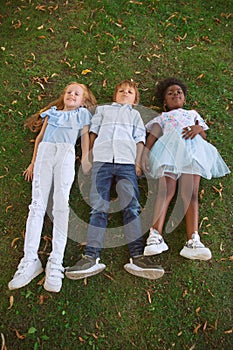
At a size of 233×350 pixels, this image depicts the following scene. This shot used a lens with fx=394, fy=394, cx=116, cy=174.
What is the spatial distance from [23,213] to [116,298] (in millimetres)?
1228

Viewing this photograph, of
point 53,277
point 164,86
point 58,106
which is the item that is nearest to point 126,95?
point 164,86

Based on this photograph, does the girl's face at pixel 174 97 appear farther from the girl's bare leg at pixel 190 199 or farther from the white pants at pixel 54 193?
the white pants at pixel 54 193

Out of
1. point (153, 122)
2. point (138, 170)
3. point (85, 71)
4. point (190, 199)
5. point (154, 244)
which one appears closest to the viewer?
point (154, 244)

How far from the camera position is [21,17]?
210 inches

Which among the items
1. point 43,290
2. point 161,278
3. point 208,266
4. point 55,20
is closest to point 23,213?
point 43,290

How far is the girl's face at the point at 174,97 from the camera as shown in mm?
4430

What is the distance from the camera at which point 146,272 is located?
347 cm

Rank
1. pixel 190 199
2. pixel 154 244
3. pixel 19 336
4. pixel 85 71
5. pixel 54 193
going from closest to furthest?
pixel 19 336
pixel 154 244
pixel 54 193
pixel 190 199
pixel 85 71

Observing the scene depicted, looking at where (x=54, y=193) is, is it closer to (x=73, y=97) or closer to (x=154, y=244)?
(x=154, y=244)

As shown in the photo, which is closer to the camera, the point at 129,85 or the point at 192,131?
the point at 192,131

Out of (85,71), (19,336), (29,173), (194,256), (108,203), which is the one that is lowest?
(19,336)

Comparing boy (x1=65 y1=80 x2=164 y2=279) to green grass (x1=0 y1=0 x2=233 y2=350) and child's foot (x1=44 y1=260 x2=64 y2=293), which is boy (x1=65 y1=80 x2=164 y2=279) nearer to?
child's foot (x1=44 y1=260 x2=64 y2=293)

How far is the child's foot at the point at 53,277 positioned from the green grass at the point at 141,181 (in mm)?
106

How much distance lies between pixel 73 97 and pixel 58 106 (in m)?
0.23
